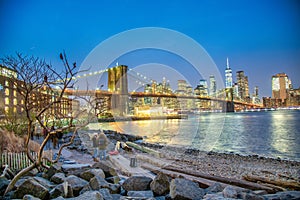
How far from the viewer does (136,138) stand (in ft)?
59.8

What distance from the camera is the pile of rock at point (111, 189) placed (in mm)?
3496

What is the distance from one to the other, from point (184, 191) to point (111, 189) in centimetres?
124

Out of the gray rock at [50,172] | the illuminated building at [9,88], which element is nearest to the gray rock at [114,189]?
the gray rock at [50,172]

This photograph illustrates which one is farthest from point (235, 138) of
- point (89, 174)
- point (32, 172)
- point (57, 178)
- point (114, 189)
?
point (57, 178)

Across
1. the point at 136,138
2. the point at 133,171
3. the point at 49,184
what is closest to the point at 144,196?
the point at 49,184

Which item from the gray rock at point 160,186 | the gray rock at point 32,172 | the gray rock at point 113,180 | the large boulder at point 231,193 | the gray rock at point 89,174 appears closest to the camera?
the large boulder at point 231,193

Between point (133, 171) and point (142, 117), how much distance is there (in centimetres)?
5471

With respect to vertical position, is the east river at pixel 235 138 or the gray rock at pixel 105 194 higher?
the gray rock at pixel 105 194

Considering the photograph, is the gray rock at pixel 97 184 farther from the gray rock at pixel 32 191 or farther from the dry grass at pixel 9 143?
the dry grass at pixel 9 143

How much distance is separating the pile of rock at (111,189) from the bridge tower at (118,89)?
37.8 m

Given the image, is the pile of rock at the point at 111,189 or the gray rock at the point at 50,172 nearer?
the pile of rock at the point at 111,189

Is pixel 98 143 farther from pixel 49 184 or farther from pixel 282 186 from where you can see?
pixel 282 186

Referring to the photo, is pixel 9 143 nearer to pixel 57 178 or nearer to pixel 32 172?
pixel 32 172

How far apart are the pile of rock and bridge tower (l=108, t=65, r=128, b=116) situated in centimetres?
3778
